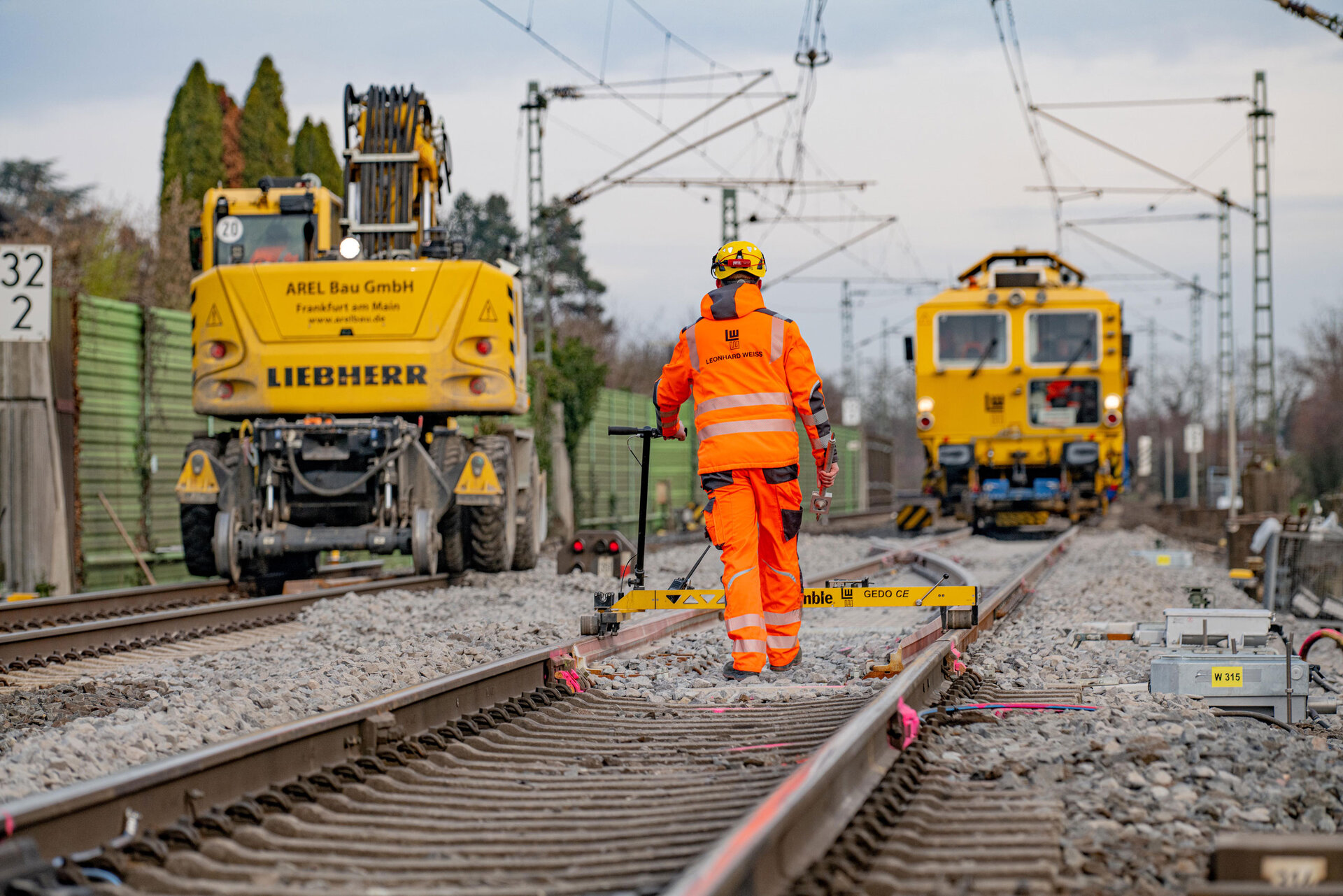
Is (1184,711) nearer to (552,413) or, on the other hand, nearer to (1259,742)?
(1259,742)

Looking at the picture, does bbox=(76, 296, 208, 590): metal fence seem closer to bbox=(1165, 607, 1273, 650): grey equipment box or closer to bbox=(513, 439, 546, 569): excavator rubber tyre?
bbox=(513, 439, 546, 569): excavator rubber tyre

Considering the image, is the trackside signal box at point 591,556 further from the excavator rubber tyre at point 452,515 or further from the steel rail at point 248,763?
the steel rail at point 248,763

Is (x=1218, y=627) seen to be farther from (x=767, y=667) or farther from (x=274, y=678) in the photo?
(x=274, y=678)

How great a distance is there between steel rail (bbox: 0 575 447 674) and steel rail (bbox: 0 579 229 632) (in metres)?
0.81

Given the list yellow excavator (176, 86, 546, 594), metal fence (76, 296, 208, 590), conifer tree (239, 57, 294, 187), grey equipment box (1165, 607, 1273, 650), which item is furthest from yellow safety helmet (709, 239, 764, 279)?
conifer tree (239, 57, 294, 187)

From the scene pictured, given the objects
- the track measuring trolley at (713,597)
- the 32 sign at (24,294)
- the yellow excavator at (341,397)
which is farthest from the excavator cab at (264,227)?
the track measuring trolley at (713,597)

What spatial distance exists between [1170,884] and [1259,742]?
1729 millimetres

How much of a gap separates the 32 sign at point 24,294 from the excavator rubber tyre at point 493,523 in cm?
377

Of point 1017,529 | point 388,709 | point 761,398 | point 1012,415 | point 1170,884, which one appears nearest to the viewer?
point 1170,884

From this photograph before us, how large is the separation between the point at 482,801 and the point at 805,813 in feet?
3.67

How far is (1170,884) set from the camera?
3.31m

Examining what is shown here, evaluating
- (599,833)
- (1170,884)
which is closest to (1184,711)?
(1170,884)

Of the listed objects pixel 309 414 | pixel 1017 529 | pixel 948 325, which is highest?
pixel 948 325

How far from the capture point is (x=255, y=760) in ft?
13.1
